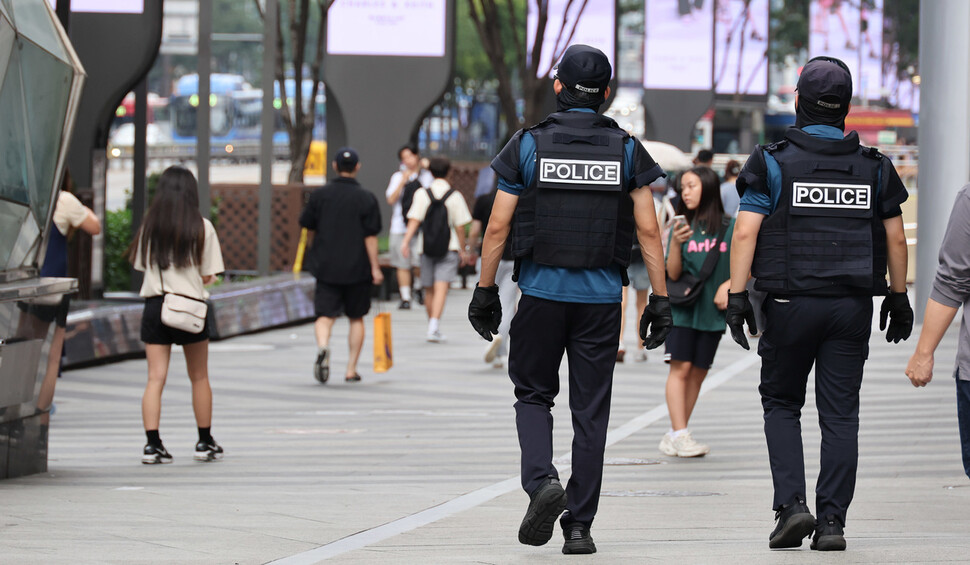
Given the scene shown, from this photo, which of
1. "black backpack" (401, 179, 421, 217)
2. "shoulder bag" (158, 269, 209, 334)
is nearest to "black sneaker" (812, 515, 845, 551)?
"shoulder bag" (158, 269, 209, 334)

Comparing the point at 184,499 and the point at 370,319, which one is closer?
the point at 184,499

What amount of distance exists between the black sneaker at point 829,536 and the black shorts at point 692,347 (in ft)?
10.7

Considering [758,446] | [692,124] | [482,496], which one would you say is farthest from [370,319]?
[692,124]

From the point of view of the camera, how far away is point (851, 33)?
209 feet

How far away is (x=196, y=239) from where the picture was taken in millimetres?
8898

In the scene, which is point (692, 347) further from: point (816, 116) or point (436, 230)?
point (436, 230)

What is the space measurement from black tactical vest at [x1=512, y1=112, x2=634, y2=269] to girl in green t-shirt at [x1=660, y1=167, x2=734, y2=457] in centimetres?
318

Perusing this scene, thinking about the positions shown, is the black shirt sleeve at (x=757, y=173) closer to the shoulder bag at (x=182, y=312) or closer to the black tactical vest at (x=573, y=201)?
the black tactical vest at (x=573, y=201)

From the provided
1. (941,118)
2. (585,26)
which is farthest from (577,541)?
(585,26)

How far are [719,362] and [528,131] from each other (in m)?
8.80

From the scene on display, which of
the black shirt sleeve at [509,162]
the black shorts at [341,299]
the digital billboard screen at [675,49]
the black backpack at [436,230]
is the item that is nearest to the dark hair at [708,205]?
the black shirt sleeve at [509,162]

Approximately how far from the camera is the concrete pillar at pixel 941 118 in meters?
13.0

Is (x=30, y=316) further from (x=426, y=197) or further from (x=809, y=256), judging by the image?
(x=426, y=197)

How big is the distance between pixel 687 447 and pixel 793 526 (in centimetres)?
335
